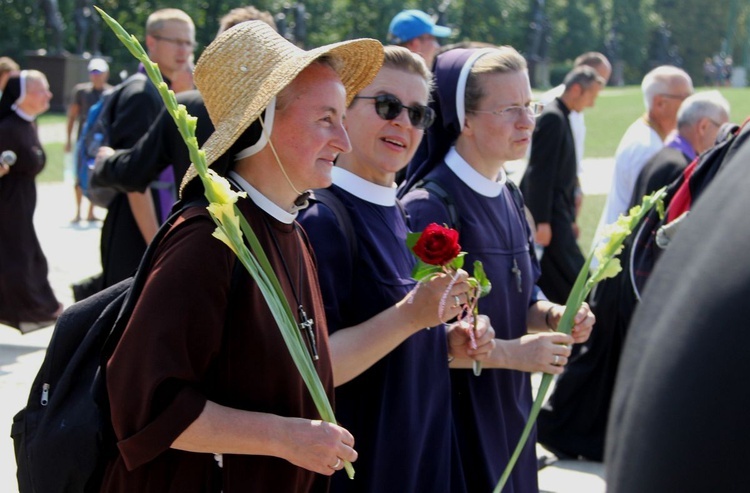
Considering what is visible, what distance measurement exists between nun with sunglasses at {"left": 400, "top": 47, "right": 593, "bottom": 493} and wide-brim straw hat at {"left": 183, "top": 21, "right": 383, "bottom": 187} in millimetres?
991

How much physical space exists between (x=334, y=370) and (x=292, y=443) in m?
0.59

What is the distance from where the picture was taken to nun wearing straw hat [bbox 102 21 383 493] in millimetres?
2207

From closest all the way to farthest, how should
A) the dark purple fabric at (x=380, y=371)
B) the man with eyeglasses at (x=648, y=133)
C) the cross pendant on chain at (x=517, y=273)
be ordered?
1. the dark purple fabric at (x=380, y=371)
2. the cross pendant on chain at (x=517, y=273)
3. the man with eyeglasses at (x=648, y=133)

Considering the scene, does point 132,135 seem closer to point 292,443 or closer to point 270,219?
point 270,219

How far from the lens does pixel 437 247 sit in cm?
269

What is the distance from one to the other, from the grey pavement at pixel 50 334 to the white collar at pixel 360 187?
1.79m

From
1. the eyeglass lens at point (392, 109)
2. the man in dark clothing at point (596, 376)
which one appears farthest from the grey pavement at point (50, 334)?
the eyeglass lens at point (392, 109)

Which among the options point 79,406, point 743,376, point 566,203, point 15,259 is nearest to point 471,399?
point 79,406

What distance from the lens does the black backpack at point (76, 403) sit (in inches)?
91.4

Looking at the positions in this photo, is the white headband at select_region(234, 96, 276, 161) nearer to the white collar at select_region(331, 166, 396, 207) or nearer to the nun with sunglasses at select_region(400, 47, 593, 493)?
the white collar at select_region(331, 166, 396, 207)

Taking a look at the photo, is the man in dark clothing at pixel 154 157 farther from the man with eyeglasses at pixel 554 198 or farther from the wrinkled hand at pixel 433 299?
the man with eyeglasses at pixel 554 198

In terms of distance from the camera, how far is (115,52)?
41.7m

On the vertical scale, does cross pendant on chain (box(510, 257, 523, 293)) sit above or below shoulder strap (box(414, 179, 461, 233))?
below

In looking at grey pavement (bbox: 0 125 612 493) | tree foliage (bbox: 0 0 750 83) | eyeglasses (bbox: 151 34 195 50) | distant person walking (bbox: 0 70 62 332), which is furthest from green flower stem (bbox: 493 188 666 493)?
tree foliage (bbox: 0 0 750 83)
